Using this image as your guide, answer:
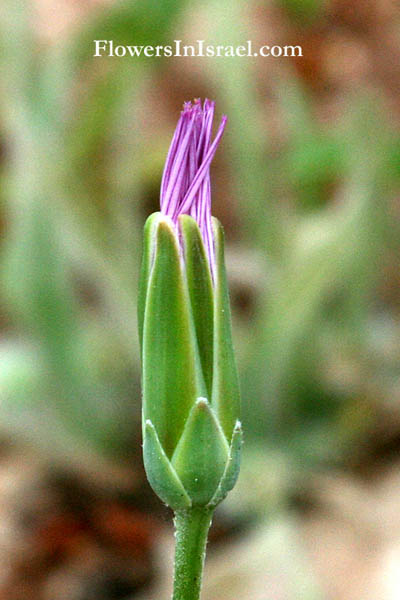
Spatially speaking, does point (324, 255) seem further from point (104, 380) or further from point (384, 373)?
point (104, 380)

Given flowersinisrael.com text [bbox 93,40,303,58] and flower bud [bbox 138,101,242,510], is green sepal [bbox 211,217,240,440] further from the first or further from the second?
flowersinisrael.com text [bbox 93,40,303,58]

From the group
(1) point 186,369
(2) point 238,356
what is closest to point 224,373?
(1) point 186,369

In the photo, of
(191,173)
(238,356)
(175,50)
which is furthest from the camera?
(175,50)

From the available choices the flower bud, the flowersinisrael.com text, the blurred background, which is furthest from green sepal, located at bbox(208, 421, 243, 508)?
the flowersinisrael.com text

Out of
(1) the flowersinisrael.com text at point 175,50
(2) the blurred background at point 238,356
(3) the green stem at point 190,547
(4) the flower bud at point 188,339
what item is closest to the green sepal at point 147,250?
(4) the flower bud at point 188,339

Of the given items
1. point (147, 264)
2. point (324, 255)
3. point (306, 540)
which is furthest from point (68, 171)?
point (147, 264)

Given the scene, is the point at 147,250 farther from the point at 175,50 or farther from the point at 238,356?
the point at 175,50
